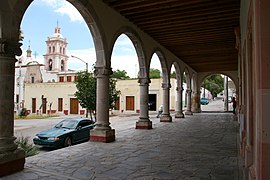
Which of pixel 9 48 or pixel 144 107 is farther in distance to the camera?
pixel 144 107

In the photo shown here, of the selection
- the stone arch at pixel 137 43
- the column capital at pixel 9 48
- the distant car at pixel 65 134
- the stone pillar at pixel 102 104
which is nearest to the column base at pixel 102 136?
the stone pillar at pixel 102 104

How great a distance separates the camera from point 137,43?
27.9 ft

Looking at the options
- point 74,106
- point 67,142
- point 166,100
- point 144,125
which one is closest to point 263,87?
point 67,142

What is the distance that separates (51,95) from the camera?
90.5 feet

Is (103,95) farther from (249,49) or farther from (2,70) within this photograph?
(249,49)

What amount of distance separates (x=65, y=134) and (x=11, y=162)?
417 centimetres

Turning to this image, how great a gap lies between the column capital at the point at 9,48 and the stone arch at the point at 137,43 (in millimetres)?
3030

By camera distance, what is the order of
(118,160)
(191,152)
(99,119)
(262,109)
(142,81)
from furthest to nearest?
(142,81) → (99,119) → (191,152) → (118,160) → (262,109)

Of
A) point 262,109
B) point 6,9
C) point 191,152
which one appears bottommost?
point 191,152

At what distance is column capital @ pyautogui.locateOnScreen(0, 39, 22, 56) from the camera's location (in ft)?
12.0

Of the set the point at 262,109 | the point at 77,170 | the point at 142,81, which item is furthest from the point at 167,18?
the point at 262,109

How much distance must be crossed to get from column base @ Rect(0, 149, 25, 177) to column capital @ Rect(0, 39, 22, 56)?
1.54 metres

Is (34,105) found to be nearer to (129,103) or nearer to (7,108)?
(129,103)

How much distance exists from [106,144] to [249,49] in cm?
398
